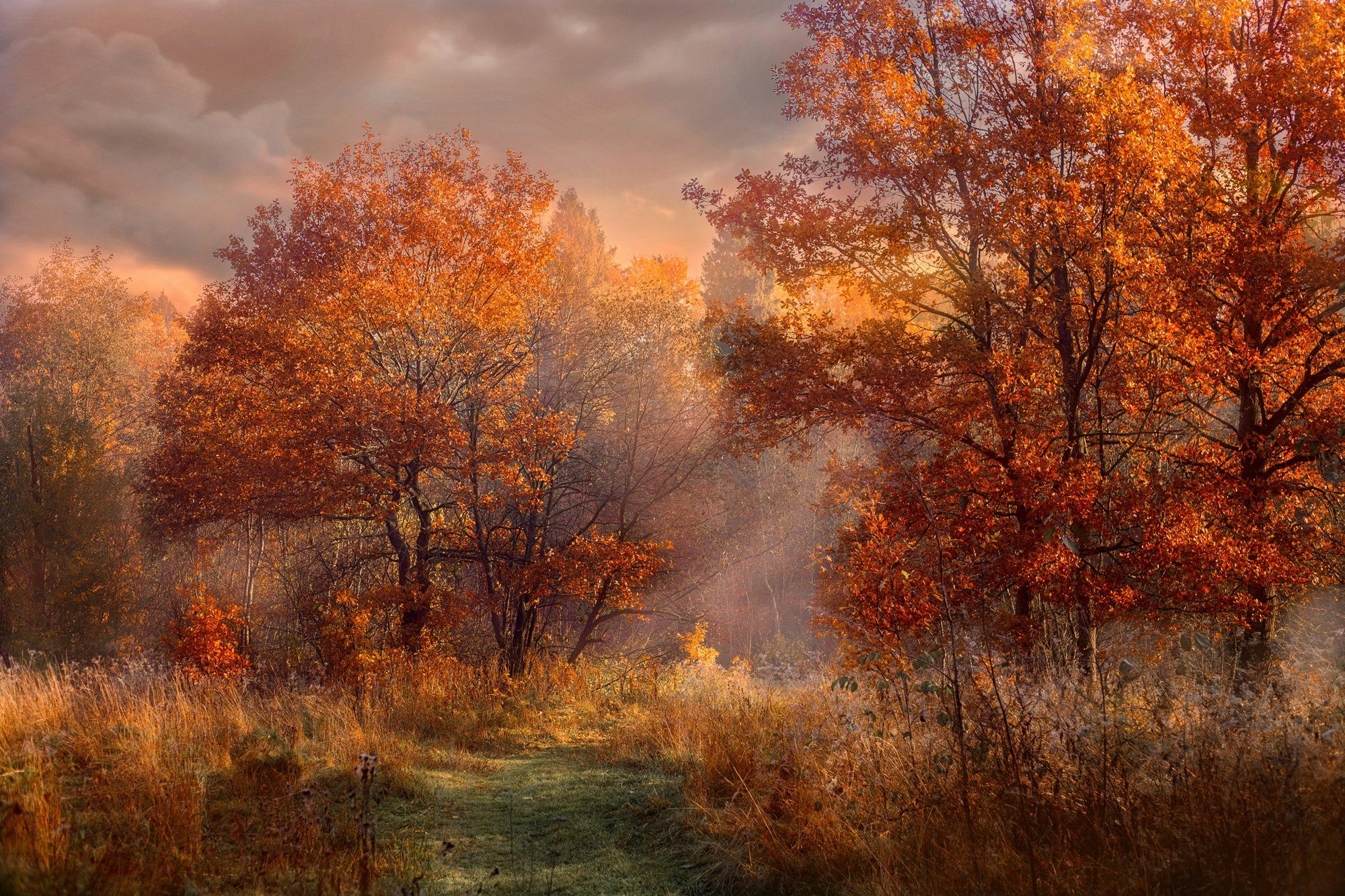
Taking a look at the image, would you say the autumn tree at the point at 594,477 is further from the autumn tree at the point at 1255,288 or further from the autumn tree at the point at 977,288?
the autumn tree at the point at 1255,288

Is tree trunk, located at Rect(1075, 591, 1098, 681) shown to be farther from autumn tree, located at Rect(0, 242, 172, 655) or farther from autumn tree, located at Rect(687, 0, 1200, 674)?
autumn tree, located at Rect(0, 242, 172, 655)

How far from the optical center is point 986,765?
427 cm

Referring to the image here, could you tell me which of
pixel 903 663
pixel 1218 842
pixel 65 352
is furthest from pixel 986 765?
pixel 65 352

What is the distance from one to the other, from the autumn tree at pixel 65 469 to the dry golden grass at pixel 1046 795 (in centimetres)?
1939

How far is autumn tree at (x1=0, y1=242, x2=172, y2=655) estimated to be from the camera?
2030 centimetres

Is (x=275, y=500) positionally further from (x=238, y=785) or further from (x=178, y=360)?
(x=238, y=785)

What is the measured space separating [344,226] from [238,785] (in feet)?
32.0

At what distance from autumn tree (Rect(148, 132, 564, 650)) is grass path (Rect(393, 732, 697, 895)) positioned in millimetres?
5191

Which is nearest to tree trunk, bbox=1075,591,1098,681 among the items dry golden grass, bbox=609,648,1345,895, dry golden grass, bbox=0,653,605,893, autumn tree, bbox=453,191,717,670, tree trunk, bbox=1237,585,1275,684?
tree trunk, bbox=1237,585,1275,684

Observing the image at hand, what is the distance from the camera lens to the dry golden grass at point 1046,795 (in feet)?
9.65

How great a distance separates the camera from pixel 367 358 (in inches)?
476

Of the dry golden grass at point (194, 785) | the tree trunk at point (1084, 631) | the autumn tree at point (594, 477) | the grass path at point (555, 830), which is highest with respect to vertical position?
the autumn tree at point (594, 477)

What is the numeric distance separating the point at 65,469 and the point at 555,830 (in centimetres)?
2180

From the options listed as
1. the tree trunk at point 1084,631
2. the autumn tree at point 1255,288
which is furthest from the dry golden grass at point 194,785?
the autumn tree at point 1255,288
